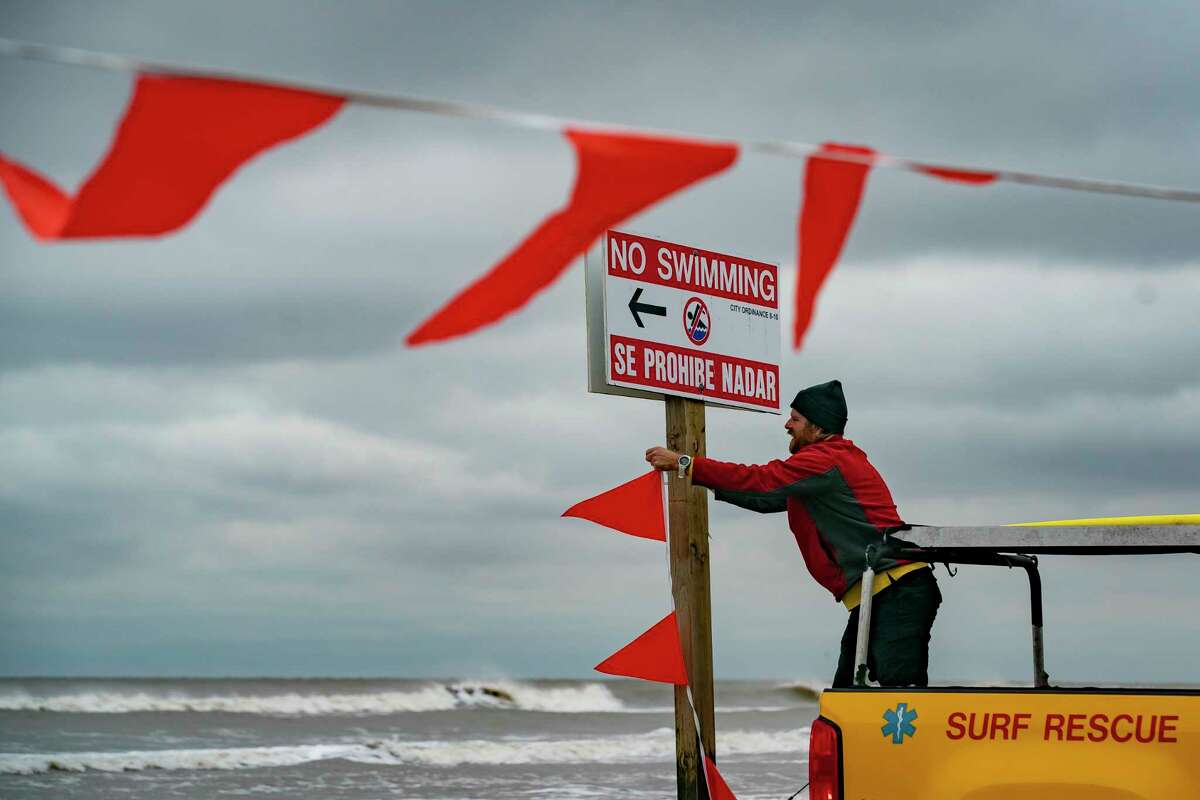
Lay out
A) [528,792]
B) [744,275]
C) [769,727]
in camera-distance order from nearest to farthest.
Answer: [744,275]
[528,792]
[769,727]

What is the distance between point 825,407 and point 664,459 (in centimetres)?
81

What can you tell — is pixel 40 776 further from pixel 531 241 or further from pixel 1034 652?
pixel 531 241

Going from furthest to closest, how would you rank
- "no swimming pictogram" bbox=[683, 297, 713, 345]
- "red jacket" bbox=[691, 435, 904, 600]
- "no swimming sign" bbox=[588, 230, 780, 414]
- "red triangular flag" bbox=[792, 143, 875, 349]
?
"no swimming pictogram" bbox=[683, 297, 713, 345]
"no swimming sign" bbox=[588, 230, 780, 414]
"red jacket" bbox=[691, 435, 904, 600]
"red triangular flag" bbox=[792, 143, 875, 349]

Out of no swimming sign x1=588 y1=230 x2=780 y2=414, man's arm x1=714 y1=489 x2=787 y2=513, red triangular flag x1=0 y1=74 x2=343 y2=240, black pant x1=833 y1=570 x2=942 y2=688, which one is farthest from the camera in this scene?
no swimming sign x1=588 y1=230 x2=780 y2=414

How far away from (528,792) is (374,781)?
2.11 metres

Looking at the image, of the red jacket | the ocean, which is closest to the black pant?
the red jacket

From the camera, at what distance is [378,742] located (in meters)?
20.2

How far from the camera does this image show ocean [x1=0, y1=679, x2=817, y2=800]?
14.4 m

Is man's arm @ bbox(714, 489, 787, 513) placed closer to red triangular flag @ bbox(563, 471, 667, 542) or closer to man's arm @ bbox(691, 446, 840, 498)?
man's arm @ bbox(691, 446, 840, 498)

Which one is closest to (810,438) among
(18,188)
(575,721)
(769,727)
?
(18,188)

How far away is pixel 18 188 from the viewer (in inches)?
134

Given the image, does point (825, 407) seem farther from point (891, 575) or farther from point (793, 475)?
point (891, 575)

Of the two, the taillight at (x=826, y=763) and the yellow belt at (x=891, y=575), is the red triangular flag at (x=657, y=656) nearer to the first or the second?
the yellow belt at (x=891, y=575)

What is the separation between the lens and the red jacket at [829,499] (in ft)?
19.5
